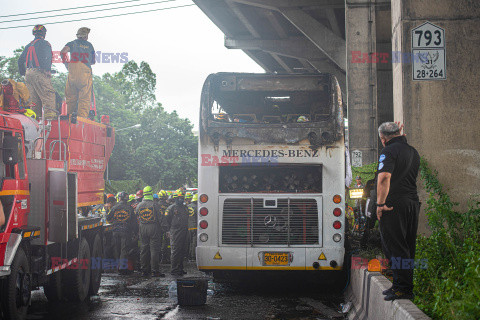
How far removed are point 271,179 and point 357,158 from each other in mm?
10182

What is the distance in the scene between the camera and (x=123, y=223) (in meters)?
15.3

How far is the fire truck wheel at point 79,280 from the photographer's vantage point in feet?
32.5

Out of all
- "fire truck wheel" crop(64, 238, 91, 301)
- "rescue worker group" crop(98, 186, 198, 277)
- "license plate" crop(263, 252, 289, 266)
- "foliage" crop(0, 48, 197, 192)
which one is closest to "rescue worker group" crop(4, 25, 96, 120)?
"fire truck wheel" crop(64, 238, 91, 301)

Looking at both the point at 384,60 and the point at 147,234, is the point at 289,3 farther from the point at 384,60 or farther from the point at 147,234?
the point at 147,234

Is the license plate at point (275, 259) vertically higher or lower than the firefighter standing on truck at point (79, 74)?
lower

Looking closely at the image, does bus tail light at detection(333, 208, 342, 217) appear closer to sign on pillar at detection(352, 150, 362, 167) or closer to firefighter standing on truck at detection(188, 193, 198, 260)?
firefighter standing on truck at detection(188, 193, 198, 260)

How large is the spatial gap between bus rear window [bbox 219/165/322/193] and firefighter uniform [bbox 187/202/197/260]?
608 cm

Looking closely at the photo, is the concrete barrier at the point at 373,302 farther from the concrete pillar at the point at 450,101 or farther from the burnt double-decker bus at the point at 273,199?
the concrete pillar at the point at 450,101

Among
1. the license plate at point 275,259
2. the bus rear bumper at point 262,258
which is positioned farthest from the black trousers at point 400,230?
the license plate at point 275,259

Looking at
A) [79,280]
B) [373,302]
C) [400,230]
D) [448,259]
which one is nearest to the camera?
[400,230]

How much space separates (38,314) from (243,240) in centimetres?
345

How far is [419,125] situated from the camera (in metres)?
9.61

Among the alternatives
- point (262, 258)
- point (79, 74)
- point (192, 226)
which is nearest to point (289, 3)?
point (192, 226)

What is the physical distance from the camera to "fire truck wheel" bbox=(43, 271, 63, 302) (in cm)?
965
